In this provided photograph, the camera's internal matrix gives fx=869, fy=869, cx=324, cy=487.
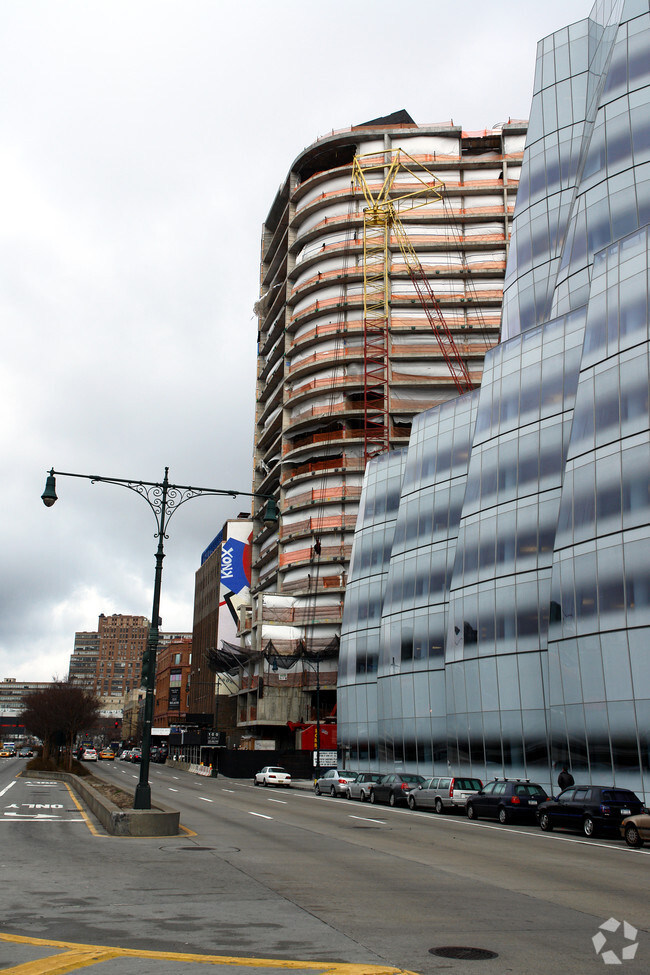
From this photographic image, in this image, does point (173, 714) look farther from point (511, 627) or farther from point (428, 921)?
point (428, 921)

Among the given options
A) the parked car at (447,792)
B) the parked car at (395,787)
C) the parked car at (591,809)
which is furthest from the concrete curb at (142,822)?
the parked car at (395,787)

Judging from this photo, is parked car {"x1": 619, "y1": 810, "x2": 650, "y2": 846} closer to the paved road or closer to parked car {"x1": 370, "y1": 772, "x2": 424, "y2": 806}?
the paved road

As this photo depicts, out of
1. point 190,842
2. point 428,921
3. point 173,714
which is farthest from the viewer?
point 173,714

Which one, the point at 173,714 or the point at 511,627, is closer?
the point at 511,627

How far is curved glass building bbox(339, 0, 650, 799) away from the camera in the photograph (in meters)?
34.6

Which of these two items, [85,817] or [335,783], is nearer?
[85,817]

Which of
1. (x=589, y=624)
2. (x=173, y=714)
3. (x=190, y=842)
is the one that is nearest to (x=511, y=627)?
(x=589, y=624)

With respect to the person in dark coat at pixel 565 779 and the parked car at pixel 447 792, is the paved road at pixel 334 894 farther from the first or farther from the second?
the person in dark coat at pixel 565 779

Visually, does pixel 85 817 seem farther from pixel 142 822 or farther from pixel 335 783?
pixel 335 783

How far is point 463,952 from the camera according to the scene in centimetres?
891

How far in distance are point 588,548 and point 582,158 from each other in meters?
28.2

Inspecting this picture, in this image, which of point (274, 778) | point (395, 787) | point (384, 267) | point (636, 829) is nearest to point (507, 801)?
point (636, 829)

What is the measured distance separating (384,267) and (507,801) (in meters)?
76.7

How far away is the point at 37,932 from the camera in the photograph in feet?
31.5
